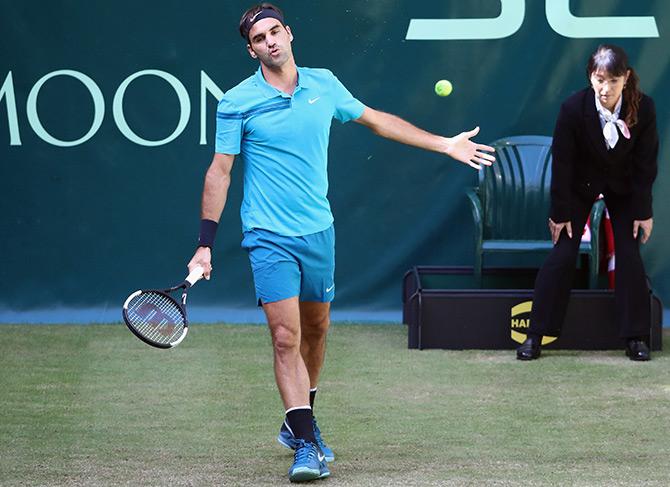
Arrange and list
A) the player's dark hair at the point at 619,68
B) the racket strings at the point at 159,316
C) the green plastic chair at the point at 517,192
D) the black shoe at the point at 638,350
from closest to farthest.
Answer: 1. the racket strings at the point at 159,316
2. the player's dark hair at the point at 619,68
3. the black shoe at the point at 638,350
4. the green plastic chair at the point at 517,192

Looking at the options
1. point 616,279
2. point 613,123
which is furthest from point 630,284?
point 613,123

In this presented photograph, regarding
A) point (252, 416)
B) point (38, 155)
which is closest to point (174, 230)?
point (38, 155)

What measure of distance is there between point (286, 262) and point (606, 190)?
2.68 m

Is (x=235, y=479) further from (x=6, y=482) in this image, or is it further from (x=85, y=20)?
(x=85, y=20)

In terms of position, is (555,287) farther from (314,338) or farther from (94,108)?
(94,108)

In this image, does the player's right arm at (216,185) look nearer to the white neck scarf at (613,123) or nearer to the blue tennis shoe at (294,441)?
the blue tennis shoe at (294,441)

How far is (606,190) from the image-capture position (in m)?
6.89

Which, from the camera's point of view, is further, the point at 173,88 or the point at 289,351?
the point at 173,88

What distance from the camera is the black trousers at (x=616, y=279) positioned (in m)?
6.89

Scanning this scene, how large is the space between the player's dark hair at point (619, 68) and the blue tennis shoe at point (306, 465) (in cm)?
266

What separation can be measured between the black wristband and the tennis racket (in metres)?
0.14

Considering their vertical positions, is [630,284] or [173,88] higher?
[173,88]

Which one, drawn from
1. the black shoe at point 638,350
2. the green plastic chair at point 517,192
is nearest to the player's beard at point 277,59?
the black shoe at point 638,350

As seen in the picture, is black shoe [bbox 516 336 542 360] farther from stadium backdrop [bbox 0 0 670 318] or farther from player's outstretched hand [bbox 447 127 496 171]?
player's outstretched hand [bbox 447 127 496 171]
